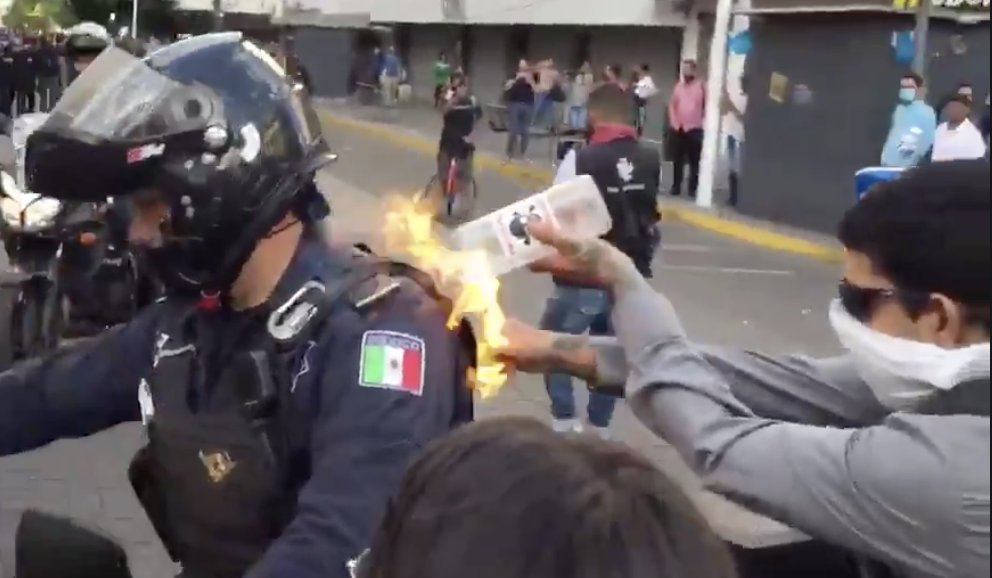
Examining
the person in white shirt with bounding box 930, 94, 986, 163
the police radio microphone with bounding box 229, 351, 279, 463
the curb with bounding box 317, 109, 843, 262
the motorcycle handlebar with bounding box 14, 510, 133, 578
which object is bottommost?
the curb with bounding box 317, 109, 843, 262

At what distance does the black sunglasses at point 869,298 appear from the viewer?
1.79 m

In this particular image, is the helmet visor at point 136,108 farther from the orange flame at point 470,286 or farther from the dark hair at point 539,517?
the dark hair at point 539,517

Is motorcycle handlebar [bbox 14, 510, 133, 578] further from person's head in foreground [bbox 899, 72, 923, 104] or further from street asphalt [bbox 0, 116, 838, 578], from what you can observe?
person's head in foreground [bbox 899, 72, 923, 104]

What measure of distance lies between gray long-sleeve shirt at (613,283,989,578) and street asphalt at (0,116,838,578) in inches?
3.4

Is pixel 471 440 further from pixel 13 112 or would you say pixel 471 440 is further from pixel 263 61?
pixel 13 112

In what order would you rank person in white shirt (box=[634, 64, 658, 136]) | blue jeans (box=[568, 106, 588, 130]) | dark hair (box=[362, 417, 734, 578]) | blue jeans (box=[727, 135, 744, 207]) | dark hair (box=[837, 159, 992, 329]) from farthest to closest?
blue jeans (box=[568, 106, 588, 130])
person in white shirt (box=[634, 64, 658, 136])
blue jeans (box=[727, 135, 744, 207])
dark hair (box=[837, 159, 992, 329])
dark hair (box=[362, 417, 734, 578])

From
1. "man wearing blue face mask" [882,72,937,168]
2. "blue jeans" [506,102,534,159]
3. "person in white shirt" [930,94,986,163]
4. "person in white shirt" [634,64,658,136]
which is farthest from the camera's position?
"blue jeans" [506,102,534,159]

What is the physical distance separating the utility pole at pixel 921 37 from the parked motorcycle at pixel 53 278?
7.80 meters

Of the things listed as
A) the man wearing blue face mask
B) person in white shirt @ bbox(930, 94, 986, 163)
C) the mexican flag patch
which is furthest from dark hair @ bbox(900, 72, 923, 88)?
the mexican flag patch

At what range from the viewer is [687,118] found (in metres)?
17.7

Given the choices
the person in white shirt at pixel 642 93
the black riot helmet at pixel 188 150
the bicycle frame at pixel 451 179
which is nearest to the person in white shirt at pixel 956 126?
the bicycle frame at pixel 451 179

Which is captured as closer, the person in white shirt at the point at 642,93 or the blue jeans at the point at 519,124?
the person in white shirt at the point at 642,93

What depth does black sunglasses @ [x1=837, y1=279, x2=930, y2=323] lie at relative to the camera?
1.79 meters

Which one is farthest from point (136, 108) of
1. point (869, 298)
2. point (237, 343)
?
point (869, 298)
